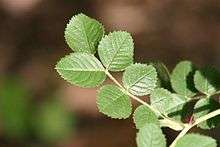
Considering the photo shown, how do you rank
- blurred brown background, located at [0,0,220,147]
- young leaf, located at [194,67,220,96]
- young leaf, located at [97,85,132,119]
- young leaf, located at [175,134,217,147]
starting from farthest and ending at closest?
blurred brown background, located at [0,0,220,147]
young leaf, located at [194,67,220,96]
young leaf, located at [97,85,132,119]
young leaf, located at [175,134,217,147]

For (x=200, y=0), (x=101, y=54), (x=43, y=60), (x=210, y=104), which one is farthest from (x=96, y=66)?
(x=200, y=0)

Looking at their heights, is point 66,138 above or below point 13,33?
below

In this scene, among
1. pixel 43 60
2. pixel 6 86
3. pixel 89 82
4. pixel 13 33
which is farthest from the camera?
pixel 13 33

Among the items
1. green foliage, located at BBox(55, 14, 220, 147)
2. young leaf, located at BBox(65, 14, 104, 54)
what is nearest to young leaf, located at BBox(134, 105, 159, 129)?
green foliage, located at BBox(55, 14, 220, 147)

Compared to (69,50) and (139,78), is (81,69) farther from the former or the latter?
(69,50)

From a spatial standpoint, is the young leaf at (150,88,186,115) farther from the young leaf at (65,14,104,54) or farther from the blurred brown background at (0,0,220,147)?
the blurred brown background at (0,0,220,147)

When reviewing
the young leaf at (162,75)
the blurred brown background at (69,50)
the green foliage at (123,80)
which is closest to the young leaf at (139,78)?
the green foliage at (123,80)

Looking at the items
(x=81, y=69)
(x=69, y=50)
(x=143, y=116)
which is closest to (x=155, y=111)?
(x=143, y=116)

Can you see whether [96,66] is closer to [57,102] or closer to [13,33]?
[57,102]
